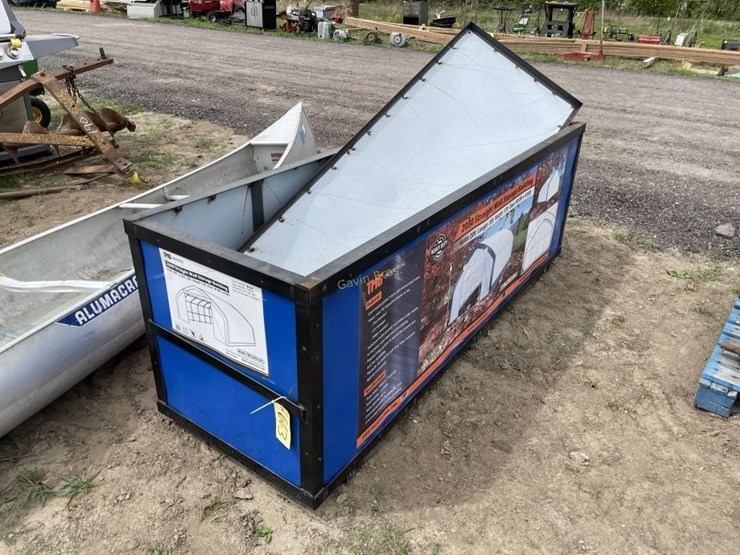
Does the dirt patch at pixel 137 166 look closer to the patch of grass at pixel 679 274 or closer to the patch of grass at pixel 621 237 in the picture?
the patch of grass at pixel 621 237

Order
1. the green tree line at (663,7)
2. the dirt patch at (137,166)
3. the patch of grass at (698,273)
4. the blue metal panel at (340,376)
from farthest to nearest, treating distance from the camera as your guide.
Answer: the green tree line at (663,7) → the dirt patch at (137,166) → the patch of grass at (698,273) → the blue metal panel at (340,376)

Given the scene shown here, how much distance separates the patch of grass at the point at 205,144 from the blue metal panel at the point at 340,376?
21.0 ft

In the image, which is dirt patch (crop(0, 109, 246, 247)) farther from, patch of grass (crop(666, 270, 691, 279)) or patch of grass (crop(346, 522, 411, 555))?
patch of grass (crop(666, 270, 691, 279))

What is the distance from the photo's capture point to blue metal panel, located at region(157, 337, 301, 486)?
9.42 feet

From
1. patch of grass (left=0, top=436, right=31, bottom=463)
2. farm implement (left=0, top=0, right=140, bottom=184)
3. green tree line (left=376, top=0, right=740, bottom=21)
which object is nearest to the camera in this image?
patch of grass (left=0, top=436, right=31, bottom=463)

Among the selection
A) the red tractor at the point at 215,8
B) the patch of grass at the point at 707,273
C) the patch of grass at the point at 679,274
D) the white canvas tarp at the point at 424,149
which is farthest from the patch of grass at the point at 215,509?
the red tractor at the point at 215,8

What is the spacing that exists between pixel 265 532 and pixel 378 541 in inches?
21.4

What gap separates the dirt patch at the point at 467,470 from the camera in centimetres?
283

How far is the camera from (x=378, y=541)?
9.17 ft

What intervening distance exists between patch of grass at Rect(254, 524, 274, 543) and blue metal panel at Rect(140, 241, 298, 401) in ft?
2.34

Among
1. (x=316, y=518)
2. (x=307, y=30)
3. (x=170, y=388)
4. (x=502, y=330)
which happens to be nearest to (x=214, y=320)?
(x=170, y=388)

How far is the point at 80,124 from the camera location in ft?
21.9

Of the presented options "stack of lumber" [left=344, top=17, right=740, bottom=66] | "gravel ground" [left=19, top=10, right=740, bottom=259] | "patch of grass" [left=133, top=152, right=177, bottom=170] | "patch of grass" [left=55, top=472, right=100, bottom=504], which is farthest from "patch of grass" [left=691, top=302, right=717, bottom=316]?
"stack of lumber" [left=344, top=17, right=740, bottom=66]

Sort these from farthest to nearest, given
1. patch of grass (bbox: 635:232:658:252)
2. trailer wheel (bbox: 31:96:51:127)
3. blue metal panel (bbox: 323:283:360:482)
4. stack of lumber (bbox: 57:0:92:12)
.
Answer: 1. stack of lumber (bbox: 57:0:92:12)
2. trailer wheel (bbox: 31:96:51:127)
3. patch of grass (bbox: 635:232:658:252)
4. blue metal panel (bbox: 323:283:360:482)
